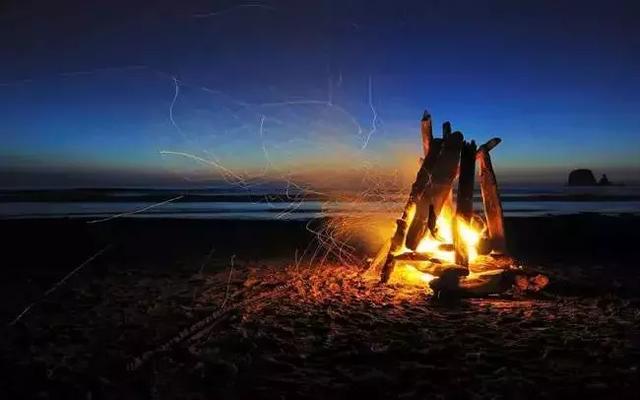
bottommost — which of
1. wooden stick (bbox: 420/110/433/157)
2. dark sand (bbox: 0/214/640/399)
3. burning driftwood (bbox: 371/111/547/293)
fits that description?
dark sand (bbox: 0/214/640/399)

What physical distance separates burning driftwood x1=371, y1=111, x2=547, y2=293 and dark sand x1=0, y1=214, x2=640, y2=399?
2.21 feet

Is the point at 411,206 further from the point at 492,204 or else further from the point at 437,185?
the point at 492,204

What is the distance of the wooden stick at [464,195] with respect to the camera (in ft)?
31.9

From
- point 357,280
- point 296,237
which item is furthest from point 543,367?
point 296,237

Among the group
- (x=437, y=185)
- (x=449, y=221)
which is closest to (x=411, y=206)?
(x=437, y=185)

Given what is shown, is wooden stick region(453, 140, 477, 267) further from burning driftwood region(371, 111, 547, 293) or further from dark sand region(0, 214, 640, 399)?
dark sand region(0, 214, 640, 399)

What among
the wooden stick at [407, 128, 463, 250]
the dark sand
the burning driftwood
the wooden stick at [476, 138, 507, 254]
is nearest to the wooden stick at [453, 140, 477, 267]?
the burning driftwood

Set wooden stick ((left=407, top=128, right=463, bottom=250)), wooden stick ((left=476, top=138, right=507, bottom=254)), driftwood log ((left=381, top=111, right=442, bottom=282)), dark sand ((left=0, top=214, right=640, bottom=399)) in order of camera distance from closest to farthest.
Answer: dark sand ((left=0, top=214, right=640, bottom=399)) < wooden stick ((left=407, top=128, right=463, bottom=250)) < driftwood log ((left=381, top=111, right=442, bottom=282)) < wooden stick ((left=476, top=138, right=507, bottom=254))

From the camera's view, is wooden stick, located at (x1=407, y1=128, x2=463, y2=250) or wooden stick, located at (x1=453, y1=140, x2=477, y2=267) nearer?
wooden stick, located at (x1=453, y1=140, x2=477, y2=267)

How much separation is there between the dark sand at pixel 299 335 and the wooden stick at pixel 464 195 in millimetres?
1101

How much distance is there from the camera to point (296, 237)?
1873cm

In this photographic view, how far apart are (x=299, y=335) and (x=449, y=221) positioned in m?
4.97

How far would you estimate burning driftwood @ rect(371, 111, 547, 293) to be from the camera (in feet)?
32.1

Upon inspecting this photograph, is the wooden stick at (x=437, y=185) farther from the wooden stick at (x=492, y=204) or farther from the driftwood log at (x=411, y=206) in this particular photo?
the wooden stick at (x=492, y=204)
